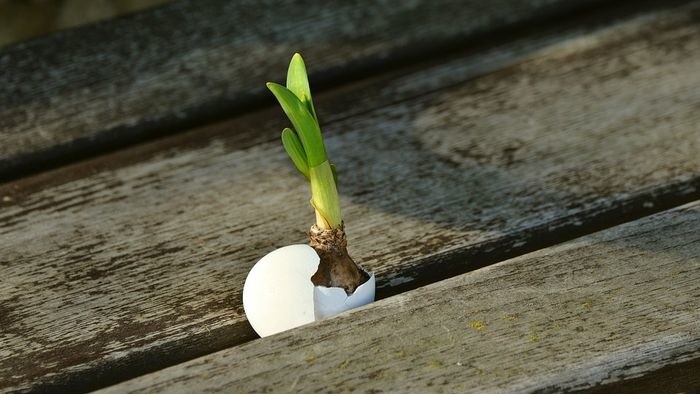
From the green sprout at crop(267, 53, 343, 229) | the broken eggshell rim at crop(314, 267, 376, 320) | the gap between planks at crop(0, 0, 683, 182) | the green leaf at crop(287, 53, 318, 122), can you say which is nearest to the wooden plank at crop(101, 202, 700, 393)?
the broken eggshell rim at crop(314, 267, 376, 320)

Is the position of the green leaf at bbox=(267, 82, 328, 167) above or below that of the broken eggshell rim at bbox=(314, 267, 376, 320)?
above

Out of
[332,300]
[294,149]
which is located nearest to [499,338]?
[332,300]

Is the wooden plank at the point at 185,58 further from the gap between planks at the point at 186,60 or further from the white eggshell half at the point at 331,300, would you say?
the white eggshell half at the point at 331,300

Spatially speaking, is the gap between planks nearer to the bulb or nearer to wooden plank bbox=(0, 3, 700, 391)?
wooden plank bbox=(0, 3, 700, 391)

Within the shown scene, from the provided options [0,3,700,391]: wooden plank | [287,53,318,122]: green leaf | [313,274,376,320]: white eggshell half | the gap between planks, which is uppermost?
the gap between planks

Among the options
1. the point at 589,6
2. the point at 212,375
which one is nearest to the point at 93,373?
the point at 212,375

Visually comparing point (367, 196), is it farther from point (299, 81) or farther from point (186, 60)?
point (186, 60)

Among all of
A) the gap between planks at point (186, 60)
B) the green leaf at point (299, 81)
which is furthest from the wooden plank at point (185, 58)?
the green leaf at point (299, 81)
